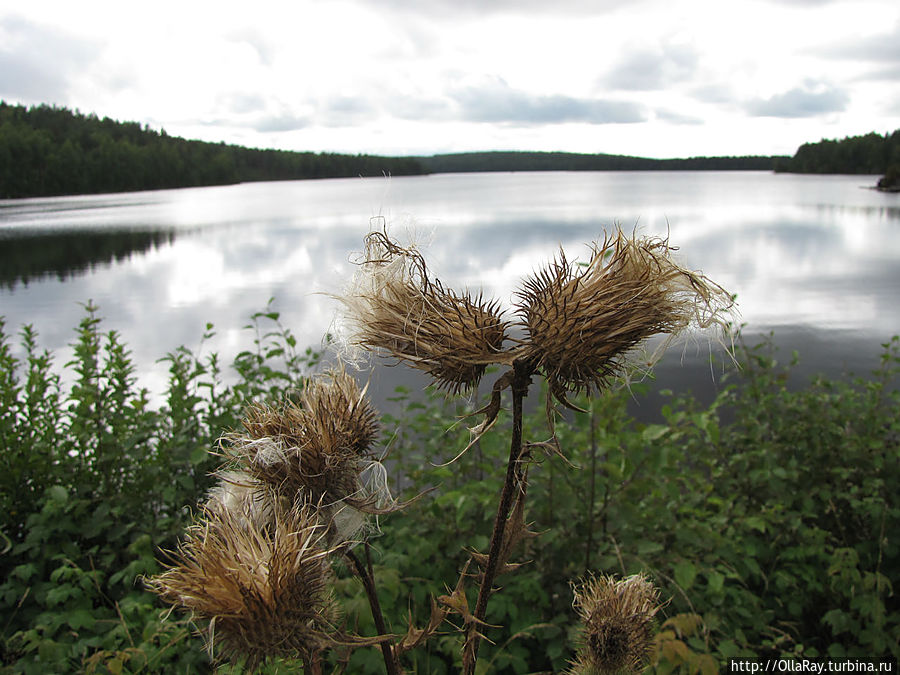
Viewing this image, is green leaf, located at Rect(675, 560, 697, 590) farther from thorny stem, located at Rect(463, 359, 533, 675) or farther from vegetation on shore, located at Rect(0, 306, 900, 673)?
thorny stem, located at Rect(463, 359, 533, 675)

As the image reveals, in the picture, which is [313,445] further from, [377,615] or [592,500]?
[592,500]

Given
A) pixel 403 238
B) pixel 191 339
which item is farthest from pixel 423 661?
pixel 191 339

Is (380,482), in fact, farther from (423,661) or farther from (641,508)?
(641,508)

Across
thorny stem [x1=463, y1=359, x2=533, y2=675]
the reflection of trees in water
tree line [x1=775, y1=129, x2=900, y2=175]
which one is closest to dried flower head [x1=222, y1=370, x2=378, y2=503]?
thorny stem [x1=463, y1=359, x2=533, y2=675]

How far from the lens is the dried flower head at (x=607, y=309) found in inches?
36.0

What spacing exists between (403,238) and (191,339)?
803 centimetres

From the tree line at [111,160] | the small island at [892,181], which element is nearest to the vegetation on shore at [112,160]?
the tree line at [111,160]

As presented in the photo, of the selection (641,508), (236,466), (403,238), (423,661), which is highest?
(403,238)

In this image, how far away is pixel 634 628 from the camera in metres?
1.30

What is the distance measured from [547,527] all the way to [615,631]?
2.32 metres

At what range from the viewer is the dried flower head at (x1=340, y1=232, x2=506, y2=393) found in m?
0.98

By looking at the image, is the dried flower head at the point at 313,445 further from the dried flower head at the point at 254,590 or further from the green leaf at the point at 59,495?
the green leaf at the point at 59,495

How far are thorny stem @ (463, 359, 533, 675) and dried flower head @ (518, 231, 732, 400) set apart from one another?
0.03 m

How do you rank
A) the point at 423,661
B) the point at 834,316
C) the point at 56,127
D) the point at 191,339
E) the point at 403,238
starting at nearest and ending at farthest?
the point at 403,238 < the point at 423,661 < the point at 191,339 < the point at 834,316 < the point at 56,127
